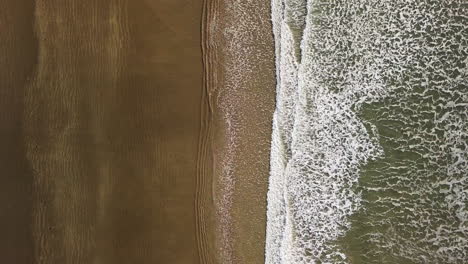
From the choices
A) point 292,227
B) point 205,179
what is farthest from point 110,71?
point 292,227

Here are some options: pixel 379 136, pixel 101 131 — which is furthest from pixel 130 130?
pixel 379 136

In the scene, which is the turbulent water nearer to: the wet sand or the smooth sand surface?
the wet sand

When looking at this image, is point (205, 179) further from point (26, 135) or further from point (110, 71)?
point (26, 135)

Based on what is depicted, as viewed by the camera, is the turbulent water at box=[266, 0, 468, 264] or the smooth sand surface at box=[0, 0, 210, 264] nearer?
the turbulent water at box=[266, 0, 468, 264]

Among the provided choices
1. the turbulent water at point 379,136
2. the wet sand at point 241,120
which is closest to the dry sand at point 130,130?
the wet sand at point 241,120

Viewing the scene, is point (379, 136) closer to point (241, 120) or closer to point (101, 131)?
point (241, 120)

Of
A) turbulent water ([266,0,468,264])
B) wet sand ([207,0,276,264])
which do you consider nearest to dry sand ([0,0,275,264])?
wet sand ([207,0,276,264])
